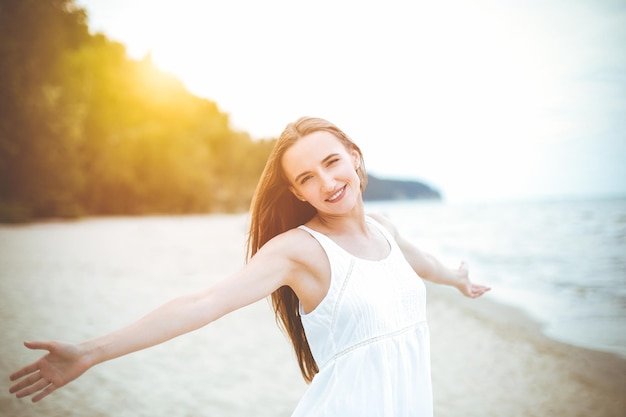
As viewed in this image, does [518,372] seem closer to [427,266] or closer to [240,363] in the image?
[240,363]

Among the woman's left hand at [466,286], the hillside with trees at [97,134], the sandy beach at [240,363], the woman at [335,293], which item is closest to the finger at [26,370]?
the woman at [335,293]

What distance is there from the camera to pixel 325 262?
166cm

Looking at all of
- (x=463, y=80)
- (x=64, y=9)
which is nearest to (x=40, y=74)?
(x=64, y=9)

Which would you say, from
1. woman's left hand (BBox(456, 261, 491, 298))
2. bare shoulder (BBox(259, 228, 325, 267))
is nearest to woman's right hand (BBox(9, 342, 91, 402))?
bare shoulder (BBox(259, 228, 325, 267))

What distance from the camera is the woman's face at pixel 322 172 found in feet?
5.67

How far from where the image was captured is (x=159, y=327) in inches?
55.7

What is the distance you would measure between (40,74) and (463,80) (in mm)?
16599

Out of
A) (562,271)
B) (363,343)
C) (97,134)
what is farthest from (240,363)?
(97,134)

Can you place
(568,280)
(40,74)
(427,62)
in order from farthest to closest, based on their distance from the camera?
(40,74)
(427,62)
(568,280)

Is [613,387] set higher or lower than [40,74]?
lower

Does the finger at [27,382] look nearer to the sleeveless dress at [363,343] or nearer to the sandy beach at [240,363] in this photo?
the sleeveless dress at [363,343]

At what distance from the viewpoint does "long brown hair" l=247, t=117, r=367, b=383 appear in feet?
5.89

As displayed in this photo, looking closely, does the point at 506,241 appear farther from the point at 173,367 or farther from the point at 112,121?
the point at 112,121

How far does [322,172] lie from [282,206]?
0.99 feet
